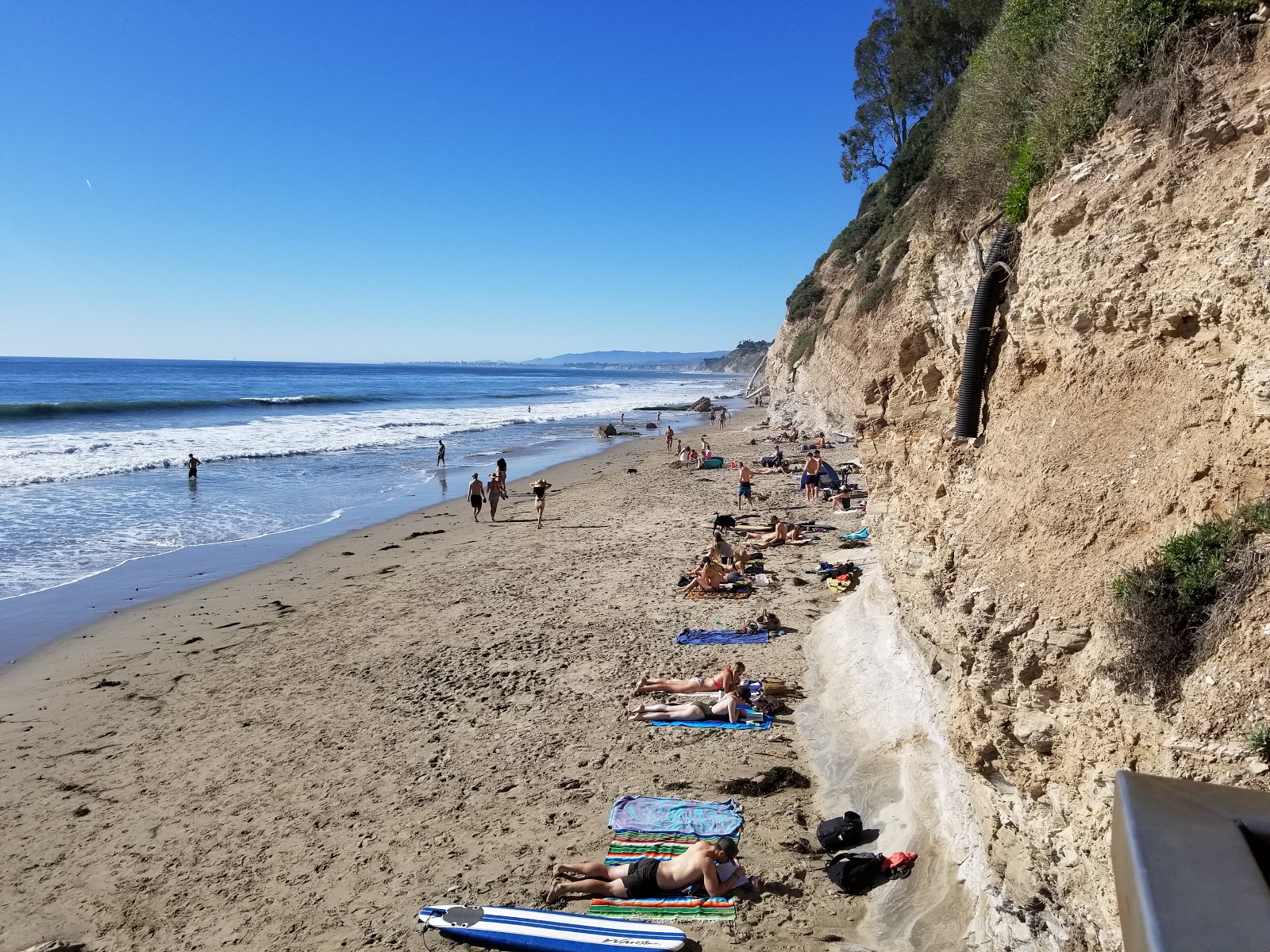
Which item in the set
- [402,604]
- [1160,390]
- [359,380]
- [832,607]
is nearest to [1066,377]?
[1160,390]

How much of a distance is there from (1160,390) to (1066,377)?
2.03 ft

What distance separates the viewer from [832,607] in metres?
10.5

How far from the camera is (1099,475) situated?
4145 mm

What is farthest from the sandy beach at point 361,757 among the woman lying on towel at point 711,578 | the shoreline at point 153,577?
the shoreline at point 153,577

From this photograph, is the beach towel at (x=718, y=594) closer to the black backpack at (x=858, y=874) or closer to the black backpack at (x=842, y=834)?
the black backpack at (x=842, y=834)

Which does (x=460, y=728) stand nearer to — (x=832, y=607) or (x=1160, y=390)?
(x=832, y=607)

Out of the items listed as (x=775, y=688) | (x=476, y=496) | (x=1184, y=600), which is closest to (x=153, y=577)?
(x=476, y=496)

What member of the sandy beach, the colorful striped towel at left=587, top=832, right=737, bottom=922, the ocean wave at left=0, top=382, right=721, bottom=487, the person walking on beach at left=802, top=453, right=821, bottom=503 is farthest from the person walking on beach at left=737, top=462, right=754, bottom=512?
the ocean wave at left=0, top=382, right=721, bottom=487

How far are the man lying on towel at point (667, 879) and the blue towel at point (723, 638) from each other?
4.34m

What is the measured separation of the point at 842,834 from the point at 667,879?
1396 mm

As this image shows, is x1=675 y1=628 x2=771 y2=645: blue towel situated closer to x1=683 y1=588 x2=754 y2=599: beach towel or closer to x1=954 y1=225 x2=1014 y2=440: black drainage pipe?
x1=683 y1=588 x2=754 y2=599: beach towel

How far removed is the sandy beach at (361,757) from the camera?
214 inches

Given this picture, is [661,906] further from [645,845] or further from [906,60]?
[906,60]

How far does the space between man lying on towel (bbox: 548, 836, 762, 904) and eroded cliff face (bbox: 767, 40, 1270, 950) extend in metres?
1.86
